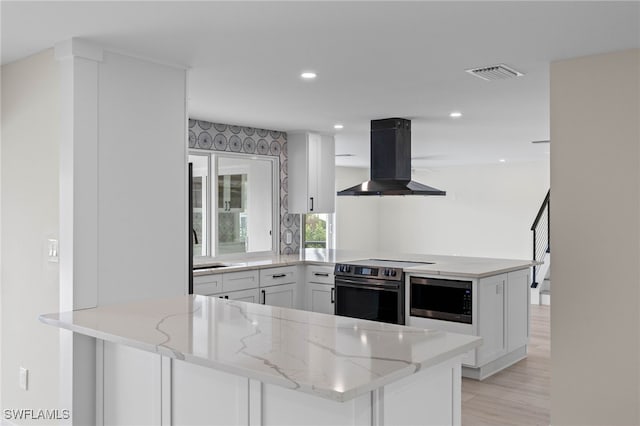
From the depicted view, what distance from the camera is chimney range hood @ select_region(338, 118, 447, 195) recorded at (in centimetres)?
543

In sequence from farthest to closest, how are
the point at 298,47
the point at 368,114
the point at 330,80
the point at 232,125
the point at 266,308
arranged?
the point at 232,125, the point at 368,114, the point at 330,80, the point at 298,47, the point at 266,308

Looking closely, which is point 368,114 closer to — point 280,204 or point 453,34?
point 280,204

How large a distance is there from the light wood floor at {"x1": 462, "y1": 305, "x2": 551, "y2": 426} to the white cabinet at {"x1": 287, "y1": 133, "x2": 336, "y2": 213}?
108 inches

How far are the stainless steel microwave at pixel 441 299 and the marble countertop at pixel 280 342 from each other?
2.48m

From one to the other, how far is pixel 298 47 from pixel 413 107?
6.63 feet

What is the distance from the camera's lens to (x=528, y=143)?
745 cm

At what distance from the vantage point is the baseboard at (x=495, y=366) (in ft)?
15.6

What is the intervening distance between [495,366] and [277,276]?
2.21 m

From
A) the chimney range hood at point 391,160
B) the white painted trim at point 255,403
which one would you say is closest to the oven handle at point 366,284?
the chimney range hood at point 391,160

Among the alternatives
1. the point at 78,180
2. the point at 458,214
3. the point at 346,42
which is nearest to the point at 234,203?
the point at 78,180

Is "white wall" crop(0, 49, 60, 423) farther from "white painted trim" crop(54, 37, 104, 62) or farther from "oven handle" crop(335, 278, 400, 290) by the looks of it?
"oven handle" crop(335, 278, 400, 290)

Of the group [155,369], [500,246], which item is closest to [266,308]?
[155,369]

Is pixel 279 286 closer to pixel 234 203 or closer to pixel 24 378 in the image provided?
pixel 234 203

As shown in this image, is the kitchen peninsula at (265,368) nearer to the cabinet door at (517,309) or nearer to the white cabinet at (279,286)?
the white cabinet at (279,286)
